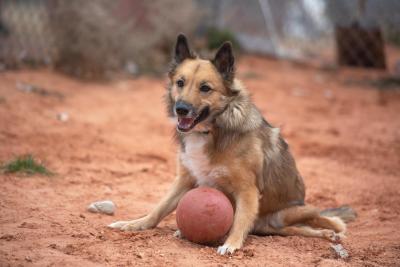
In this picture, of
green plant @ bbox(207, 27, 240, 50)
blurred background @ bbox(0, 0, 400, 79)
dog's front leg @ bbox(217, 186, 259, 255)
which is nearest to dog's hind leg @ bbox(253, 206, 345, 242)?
dog's front leg @ bbox(217, 186, 259, 255)

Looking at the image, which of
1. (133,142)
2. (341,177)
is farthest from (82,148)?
(341,177)

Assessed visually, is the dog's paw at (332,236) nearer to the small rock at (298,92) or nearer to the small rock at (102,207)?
the small rock at (102,207)

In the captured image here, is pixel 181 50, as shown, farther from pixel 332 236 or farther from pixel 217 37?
pixel 217 37

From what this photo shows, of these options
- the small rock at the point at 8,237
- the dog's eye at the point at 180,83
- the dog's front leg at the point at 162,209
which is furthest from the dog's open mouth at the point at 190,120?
the small rock at the point at 8,237

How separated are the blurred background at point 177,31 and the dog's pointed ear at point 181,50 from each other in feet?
23.8

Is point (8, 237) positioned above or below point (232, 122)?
below

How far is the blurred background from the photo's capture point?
12102mm

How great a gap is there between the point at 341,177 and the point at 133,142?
321 cm

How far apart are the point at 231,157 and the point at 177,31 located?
10878 mm

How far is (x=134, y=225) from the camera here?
4.86 m

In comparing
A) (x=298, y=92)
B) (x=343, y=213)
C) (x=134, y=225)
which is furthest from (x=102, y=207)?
(x=298, y=92)

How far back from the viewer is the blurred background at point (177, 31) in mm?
12102

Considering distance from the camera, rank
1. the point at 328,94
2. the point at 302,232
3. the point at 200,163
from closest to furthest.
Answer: the point at 200,163, the point at 302,232, the point at 328,94

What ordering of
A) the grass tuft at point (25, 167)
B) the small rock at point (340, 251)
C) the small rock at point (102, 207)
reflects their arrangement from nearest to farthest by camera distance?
the small rock at point (340, 251) < the small rock at point (102, 207) < the grass tuft at point (25, 167)
